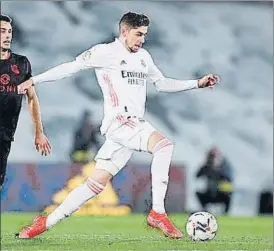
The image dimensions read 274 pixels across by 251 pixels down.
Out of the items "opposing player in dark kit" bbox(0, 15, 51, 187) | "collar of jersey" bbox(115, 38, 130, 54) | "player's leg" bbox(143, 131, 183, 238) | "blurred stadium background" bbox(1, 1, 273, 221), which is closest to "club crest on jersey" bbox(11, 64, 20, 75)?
"opposing player in dark kit" bbox(0, 15, 51, 187)

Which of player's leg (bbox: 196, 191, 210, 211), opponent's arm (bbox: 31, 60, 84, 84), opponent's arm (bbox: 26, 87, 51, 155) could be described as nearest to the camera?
opponent's arm (bbox: 31, 60, 84, 84)

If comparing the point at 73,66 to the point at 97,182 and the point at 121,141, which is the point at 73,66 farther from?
the point at 97,182

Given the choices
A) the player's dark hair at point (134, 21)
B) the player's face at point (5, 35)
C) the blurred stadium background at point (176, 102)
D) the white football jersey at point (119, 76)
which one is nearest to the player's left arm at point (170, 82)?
the white football jersey at point (119, 76)

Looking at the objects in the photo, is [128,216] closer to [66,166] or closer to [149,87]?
[66,166]

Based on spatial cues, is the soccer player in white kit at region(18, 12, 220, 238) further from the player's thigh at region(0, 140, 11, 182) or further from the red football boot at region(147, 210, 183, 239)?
the player's thigh at region(0, 140, 11, 182)

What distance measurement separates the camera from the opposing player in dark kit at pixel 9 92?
6395 millimetres

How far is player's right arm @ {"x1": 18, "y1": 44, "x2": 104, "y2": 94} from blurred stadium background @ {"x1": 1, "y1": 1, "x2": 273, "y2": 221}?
76.2 inches

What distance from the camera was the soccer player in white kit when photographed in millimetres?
6352

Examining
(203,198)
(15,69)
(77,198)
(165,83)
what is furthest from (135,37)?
(203,198)

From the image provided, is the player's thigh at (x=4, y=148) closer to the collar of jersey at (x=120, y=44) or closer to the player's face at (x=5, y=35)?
the player's face at (x=5, y=35)

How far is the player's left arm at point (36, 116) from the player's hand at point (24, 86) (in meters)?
0.05

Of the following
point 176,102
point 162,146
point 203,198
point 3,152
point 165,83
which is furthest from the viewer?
point 203,198

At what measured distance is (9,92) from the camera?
640cm

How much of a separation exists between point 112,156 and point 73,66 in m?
0.59
